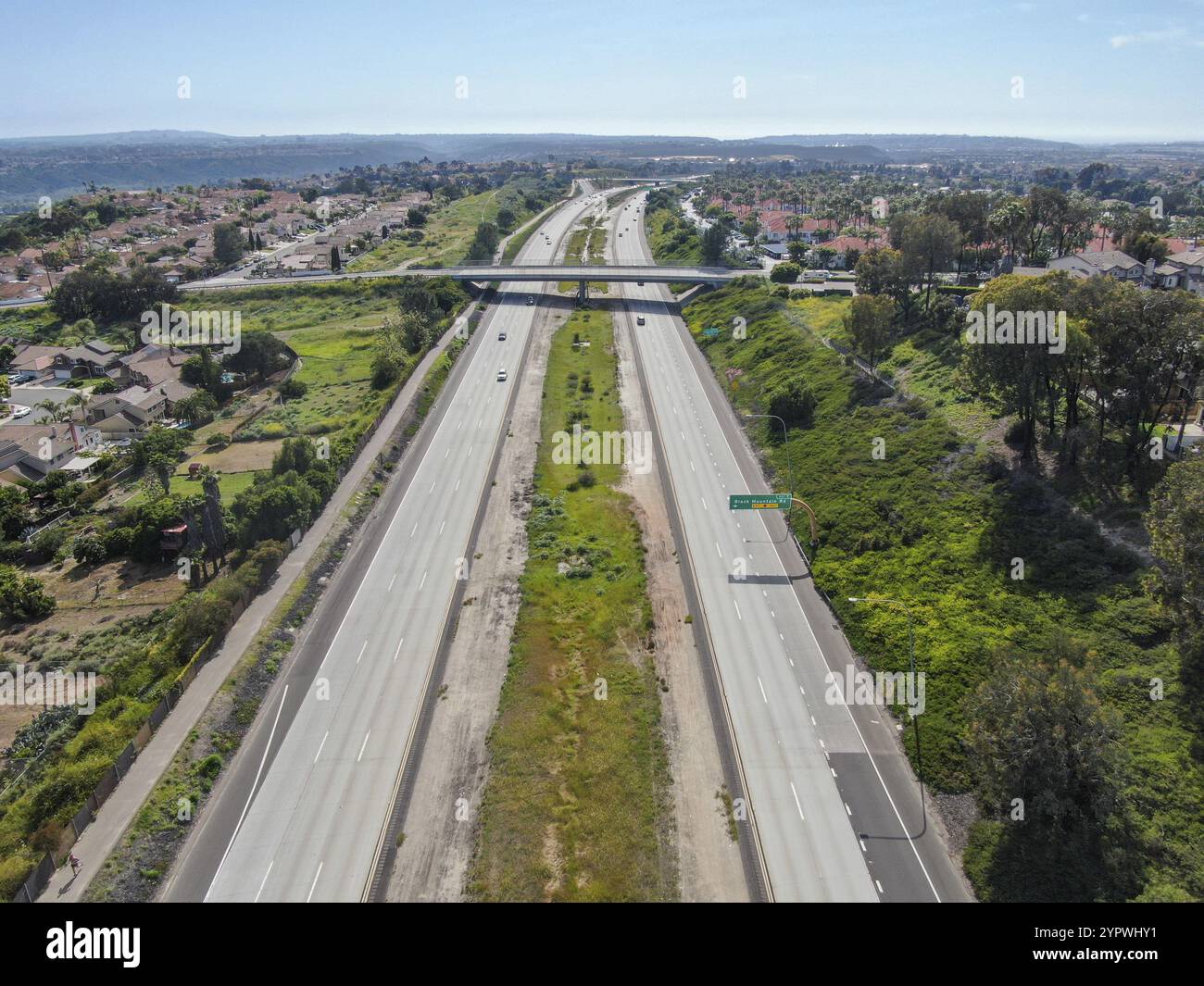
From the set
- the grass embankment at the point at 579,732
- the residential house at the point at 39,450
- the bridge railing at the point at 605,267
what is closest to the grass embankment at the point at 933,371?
the grass embankment at the point at 579,732

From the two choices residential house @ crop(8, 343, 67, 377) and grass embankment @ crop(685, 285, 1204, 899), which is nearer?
grass embankment @ crop(685, 285, 1204, 899)

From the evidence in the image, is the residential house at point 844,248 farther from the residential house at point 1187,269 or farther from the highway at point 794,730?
the highway at point 794,730

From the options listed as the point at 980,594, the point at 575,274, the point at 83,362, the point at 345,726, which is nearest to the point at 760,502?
the point at 980,594

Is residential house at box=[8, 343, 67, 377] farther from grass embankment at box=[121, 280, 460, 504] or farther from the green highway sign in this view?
the green highway sign

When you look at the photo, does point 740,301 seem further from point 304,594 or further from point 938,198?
point 304,594

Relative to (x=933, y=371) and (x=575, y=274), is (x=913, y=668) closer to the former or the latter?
(x=933, y=371)

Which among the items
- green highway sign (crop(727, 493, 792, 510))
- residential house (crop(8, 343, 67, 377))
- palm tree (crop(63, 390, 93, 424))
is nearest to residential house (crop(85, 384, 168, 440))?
palm tree (crop(63, 390, 93, 424))

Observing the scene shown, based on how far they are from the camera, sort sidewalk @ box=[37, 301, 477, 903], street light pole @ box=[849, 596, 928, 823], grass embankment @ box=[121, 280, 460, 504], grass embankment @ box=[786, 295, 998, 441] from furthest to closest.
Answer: grass embankment @ box=[121, 280, 460, 504] < grass embankment @ box=[786, 295, 998, 441] < street light pole @ box=[849, 596, 928, 823] < sidewalk @ box=[37, 301, 477, 903]
